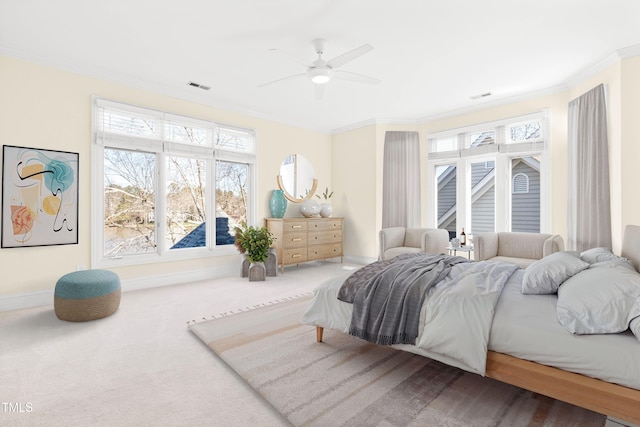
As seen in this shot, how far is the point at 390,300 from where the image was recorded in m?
2.25

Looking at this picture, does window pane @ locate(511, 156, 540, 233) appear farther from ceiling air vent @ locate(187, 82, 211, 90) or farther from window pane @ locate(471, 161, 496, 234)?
ceiling air vent @ locate(187, 82, 211, 90)

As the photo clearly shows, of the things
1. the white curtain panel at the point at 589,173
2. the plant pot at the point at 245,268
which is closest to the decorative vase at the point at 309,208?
the plant pot at the point at 245,268

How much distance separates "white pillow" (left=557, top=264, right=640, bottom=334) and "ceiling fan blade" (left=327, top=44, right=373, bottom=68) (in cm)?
241

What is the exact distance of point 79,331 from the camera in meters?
2.97

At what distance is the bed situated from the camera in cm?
151

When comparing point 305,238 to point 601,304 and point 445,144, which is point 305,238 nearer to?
point 445,144

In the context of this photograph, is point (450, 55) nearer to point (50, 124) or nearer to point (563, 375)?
point (563, 375)

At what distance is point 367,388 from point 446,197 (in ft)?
15.9

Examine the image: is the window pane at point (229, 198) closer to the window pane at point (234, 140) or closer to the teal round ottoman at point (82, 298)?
the window pane at point (234, 140)

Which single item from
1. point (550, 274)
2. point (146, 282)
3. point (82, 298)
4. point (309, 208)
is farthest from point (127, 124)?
point (550, 274)

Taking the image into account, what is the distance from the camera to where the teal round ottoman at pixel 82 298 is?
317 cm

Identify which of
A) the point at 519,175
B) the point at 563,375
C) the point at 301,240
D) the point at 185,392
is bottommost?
the point at 185,392

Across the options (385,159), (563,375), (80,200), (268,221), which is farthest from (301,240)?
(563,375)

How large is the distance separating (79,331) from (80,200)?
1851mm
